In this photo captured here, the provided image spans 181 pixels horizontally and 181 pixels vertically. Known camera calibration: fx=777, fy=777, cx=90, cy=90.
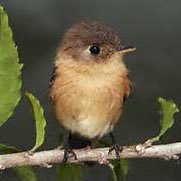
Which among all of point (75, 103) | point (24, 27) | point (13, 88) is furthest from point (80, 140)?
point (24, 27)

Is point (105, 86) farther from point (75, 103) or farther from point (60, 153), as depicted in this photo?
point (60, 153)

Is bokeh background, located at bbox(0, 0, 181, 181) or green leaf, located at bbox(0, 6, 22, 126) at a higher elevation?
green leaf, located at bbox(0, 6, 22, 126)

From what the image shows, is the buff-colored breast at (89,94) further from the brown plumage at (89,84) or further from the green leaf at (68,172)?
the green leaf at (68,172)

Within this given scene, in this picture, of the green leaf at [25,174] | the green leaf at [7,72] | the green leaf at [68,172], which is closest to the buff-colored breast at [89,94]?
the green leaf at [68,172]

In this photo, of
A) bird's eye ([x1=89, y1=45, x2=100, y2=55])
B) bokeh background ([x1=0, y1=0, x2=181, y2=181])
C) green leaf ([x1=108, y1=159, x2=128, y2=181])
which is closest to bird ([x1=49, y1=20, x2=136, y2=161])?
bird's eye ([x1=89, y1=45, x2=100, y2=55])

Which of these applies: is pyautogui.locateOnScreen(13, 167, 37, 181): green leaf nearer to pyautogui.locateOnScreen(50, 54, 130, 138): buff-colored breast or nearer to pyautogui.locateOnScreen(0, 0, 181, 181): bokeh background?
pyautogui.locateOnScreen(50, 54, 130, 138): buff-colored breast

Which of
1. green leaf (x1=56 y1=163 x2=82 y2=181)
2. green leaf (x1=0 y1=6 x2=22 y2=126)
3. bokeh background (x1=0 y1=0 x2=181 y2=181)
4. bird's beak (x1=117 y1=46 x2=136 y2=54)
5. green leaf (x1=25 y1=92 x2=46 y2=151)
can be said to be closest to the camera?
green leaf (x1=0 y1=6 x2=22 y2=126)
